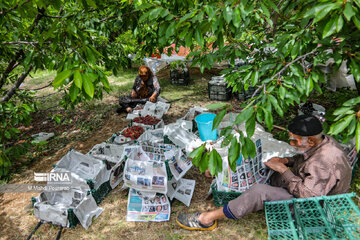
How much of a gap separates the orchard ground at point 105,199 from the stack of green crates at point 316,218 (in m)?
0.42

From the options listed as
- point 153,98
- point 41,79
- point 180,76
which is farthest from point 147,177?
point 41,79

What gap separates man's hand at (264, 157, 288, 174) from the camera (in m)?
2.35

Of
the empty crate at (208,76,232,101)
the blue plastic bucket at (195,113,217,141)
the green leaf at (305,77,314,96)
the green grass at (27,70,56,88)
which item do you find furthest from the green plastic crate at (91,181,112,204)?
the green grass at (27,70,56,88)

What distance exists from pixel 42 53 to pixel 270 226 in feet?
8.28

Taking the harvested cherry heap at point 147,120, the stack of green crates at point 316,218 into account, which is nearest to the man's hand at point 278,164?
the stack of green crates at point 316,218

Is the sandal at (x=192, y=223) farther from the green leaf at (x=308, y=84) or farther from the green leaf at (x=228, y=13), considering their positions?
the green leaf at (x=228, y=13)

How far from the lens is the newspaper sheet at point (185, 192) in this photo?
2862mm

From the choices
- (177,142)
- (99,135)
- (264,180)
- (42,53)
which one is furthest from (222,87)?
(42,53)

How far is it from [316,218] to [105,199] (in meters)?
2.35

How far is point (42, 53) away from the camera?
2.04 metres

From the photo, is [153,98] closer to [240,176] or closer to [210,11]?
[240,176]

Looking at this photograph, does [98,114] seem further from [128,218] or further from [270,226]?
[270,226]

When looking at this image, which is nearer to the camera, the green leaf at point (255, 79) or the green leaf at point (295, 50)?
the green leaf at point (295, 50)

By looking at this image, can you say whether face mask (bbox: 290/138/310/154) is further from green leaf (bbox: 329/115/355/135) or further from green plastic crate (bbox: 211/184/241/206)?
green leaf (bbox: 329/115/355/135)
